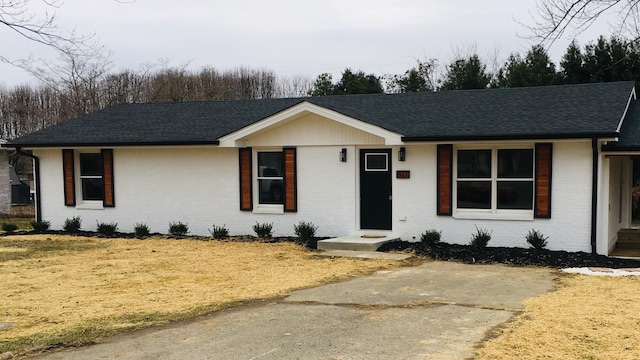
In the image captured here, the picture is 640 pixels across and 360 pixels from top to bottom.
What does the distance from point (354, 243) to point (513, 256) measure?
11.2 feet

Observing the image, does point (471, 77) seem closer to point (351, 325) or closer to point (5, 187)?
point (5, 187)

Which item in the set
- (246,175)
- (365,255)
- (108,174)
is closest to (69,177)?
(108,174)

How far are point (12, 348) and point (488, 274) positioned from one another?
25.0 ft

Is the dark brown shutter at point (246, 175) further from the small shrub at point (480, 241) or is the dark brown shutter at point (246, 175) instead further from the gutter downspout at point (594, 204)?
the gutter downspout at point (594, 204)

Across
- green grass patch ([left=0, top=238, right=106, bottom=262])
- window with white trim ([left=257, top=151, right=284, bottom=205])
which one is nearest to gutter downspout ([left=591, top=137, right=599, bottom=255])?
window with white trim ([left=257, top=151, right=284, bottom=205])

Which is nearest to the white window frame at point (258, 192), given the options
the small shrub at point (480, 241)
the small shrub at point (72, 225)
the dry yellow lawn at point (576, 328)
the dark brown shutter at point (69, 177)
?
the small shrub at point (480, 241)

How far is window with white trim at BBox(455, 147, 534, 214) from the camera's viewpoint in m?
13.5

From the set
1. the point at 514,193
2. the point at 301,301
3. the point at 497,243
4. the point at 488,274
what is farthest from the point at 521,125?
the point at 301,301

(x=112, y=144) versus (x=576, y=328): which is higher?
(x=112, y=144)

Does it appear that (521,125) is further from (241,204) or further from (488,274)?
(241,204)

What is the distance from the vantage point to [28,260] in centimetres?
1277

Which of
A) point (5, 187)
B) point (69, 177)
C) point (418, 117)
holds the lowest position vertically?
point (5, 187)

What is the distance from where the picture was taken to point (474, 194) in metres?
14.0

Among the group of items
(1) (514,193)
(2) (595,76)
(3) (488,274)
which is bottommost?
(3) (488,274)
